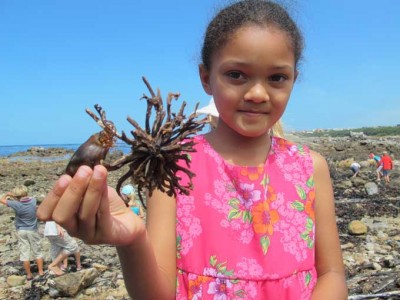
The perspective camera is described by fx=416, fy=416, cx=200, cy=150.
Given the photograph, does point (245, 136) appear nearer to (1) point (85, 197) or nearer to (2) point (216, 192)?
(2) point (216, 192)

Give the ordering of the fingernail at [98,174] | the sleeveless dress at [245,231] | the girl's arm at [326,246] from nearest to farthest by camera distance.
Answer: the fingernail at [98,174] → the sleeveless dress at [245,231] → the girl's arm at [326,246]

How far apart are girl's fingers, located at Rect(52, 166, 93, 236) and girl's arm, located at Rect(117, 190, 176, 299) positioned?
19.8 inches

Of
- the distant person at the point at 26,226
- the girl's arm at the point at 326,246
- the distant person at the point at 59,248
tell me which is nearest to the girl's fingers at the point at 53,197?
the girl's arm at the point at 326,246

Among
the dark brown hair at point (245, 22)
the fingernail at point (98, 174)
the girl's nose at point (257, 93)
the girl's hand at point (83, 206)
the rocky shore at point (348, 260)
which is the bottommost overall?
the rocky shore at point (348, 260)

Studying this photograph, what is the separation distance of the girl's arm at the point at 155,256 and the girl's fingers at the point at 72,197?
50 centimetres

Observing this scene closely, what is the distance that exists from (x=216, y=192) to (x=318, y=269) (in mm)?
935

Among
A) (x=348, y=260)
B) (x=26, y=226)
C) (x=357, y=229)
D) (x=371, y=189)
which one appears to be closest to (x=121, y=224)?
(x=348, y=260)

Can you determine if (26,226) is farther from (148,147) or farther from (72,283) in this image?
(148,147)

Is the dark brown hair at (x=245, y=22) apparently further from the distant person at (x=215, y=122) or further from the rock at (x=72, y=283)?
the rock at (x=72, y=283)

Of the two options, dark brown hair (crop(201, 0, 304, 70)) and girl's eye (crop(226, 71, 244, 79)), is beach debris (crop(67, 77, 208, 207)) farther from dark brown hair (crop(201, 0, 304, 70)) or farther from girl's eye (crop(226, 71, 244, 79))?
dark brown hair (crop(201, 0, 304, 70))

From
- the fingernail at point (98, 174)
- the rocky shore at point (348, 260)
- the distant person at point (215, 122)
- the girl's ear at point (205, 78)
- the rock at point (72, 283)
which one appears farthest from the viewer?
the rock at point (72, 283)

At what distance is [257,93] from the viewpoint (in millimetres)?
2564

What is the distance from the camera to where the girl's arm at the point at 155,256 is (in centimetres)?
221

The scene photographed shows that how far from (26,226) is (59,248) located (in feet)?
3.05
